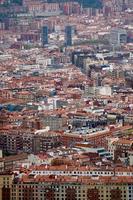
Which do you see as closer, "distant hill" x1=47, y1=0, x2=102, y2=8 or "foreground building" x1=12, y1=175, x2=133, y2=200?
"foreground building" x1=12, y1=175, x2=133, y2=200

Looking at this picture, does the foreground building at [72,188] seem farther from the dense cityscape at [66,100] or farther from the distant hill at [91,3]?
the distant hill at [91,3]

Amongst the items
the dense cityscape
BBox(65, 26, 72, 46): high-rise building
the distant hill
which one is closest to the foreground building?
the dense cityscape

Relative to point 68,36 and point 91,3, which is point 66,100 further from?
point 91,3

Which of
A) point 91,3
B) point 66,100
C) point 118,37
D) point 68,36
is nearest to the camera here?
point 66,100

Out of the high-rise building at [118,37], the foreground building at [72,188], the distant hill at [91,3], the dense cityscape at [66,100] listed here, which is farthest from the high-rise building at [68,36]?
the foreground building at [72,188]

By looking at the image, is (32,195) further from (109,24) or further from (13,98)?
(109,24)

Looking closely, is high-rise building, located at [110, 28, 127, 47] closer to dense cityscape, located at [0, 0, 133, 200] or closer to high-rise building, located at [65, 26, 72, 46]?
dense cityscape, located at [0, 0, 133, 200]

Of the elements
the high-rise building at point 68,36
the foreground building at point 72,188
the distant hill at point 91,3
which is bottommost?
the distant hill at point 91,3

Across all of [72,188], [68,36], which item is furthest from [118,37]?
[72,188]

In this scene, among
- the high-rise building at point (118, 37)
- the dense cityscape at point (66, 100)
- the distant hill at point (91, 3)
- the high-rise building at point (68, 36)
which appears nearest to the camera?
the dense cityscape at point (66, 100)
